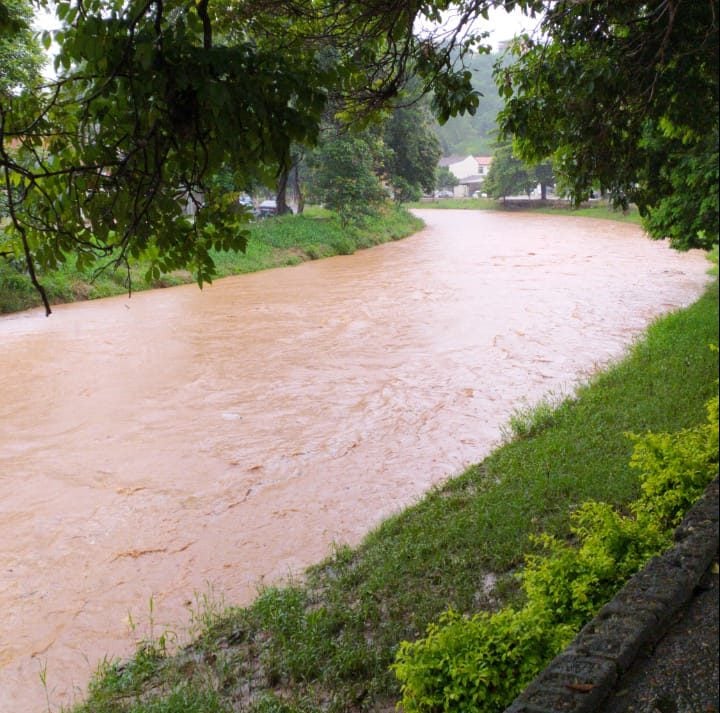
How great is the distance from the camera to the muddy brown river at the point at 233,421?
461 centimetres

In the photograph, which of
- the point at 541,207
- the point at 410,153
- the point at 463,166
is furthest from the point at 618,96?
the point at 463,166

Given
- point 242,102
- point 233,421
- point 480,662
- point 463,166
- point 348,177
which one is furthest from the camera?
point 463,166

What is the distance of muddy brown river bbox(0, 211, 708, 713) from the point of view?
4.61 metres

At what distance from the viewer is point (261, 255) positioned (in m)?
18.8

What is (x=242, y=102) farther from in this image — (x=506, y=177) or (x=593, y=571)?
(x=506, y=177)

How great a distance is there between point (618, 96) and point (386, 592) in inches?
106

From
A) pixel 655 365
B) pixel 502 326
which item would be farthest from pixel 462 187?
pixel 655 365

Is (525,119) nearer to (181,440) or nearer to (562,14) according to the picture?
(562,14)

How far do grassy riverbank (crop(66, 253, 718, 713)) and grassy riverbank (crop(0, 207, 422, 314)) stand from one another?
24.8 feet

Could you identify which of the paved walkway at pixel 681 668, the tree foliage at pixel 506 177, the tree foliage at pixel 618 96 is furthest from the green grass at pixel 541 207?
the paved walkway at pixel 681 668

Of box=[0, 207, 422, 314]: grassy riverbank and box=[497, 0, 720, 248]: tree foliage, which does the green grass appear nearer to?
box=[0, 207, 422, 314]: grassy riverbank

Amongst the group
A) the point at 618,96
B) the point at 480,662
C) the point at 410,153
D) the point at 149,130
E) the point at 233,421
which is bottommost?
the point at 233,421

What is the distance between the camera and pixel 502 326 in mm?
11211

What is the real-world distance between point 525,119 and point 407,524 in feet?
8.43
